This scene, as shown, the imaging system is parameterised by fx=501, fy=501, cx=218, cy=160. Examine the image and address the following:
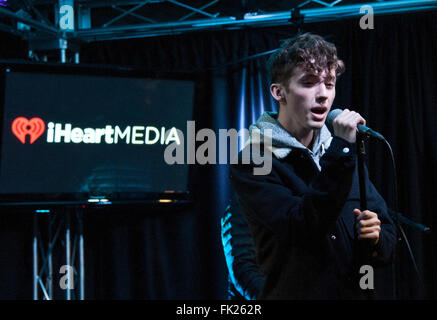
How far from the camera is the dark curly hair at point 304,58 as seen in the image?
1722 mm

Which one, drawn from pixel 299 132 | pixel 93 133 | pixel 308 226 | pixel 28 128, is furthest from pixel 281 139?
pixel 28 128

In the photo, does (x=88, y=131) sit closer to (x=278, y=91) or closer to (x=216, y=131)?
(x=216, y=131)

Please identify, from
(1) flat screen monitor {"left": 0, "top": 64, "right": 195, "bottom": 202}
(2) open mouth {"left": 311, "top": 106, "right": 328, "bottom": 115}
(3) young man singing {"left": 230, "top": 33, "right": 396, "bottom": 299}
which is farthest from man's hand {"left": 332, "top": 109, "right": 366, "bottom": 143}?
(1) flat screen monitor {"left": 0, "top": 64, "right": 195, "bottom": 202}

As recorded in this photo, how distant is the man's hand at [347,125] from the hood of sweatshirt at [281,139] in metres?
0.18

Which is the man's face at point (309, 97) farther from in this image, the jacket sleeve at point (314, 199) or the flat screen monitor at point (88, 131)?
the flat screen monitor at point (88, 131)

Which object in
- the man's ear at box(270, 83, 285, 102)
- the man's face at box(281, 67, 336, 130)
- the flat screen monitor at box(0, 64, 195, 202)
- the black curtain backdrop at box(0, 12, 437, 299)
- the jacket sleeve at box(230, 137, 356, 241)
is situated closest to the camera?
the jacket sleeve at box(230, 137, 356, 241)

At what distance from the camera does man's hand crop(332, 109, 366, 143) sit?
1522 millimetres

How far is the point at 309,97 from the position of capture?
5.51 ft

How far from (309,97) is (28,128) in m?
3.15

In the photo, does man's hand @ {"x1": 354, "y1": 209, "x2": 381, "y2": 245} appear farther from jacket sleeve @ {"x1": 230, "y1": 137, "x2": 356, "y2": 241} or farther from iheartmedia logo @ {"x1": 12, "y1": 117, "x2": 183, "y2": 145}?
iheartmedia logo @ {"x1": 12, "y1": 117, "x2": 183, "y2": 145}

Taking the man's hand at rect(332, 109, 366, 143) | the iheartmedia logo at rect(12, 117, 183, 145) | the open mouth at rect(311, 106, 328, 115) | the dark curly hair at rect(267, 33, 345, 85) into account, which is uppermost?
the iheartmedia logo at rect(12, 117, 183, 145)

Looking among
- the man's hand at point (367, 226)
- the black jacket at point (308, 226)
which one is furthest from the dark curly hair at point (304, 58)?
the man's hand at point (367, 226)

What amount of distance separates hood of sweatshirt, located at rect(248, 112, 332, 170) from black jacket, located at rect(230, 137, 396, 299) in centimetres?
3

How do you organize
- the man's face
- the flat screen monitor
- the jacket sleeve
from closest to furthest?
1. the jacket sleeve
2. the man's face
3. the flat screen monitor
